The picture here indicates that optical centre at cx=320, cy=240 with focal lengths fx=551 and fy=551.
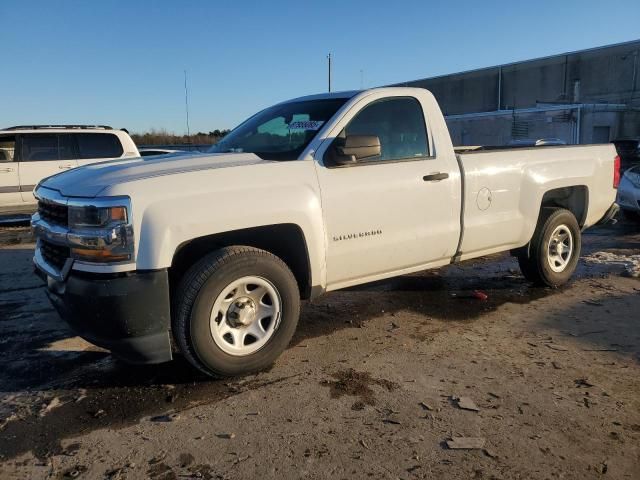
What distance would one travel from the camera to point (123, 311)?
330cm

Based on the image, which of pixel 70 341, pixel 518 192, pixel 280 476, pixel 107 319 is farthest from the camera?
pixel 518 192

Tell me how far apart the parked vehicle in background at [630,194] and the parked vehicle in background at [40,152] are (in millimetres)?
9780

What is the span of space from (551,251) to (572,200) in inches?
29.3

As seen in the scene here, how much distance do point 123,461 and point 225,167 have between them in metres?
1.90

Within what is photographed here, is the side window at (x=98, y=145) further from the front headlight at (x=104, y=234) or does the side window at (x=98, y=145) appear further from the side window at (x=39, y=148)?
the front headlight at (x=104, y=234)

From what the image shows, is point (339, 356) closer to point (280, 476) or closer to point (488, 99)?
point (280, 476)

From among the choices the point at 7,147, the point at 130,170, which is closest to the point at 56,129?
the point at 7,147

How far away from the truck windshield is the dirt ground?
62.6 inches

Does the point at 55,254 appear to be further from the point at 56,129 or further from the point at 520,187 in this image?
the point at 56,129

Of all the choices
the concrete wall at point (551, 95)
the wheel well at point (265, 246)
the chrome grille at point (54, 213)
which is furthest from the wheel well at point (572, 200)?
the concrete wall at point (551, 95)

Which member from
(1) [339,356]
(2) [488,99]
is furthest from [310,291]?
(2) [488,99]

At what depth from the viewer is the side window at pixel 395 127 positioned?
14.7ft

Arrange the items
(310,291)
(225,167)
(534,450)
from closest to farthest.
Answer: (534,450)
(225,167)
(310,291)

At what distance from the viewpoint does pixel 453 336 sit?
4.61m
